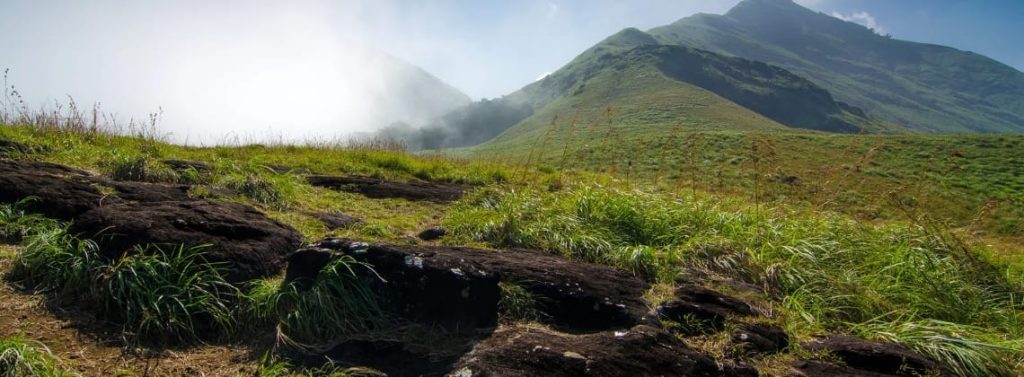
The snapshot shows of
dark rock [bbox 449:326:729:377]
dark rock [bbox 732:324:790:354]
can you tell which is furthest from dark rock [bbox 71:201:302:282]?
dark rock [bbox 732:324:790:354]

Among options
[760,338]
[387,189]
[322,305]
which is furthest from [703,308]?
[387,189]

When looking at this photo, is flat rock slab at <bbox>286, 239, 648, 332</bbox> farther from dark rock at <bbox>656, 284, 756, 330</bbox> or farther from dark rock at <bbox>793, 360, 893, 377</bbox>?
dark rock at <bbox>793, 360, 893, 377</bbox>

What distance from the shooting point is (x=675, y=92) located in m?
102

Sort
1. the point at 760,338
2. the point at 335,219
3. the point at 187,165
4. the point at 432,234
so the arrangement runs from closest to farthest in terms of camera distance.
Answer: the point at 760,338 < the point at 432,234 < the point at 335,219 < the point at 187,165

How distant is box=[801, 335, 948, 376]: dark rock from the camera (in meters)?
3.20

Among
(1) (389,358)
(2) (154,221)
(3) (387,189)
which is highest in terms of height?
(2) (154,221)

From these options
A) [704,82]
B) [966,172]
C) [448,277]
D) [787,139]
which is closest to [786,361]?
[448,277]

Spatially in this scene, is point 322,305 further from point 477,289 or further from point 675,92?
point 675,92

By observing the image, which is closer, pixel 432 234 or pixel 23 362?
pixel 23 362

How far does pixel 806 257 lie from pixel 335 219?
15.6 ft

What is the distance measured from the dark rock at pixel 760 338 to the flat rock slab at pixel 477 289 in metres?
0.62

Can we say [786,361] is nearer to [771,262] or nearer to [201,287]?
[771,262]

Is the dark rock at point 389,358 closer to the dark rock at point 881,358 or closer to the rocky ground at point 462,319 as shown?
the rocky ground at point 462,319

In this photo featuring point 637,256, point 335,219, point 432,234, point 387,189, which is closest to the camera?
point 637,256
